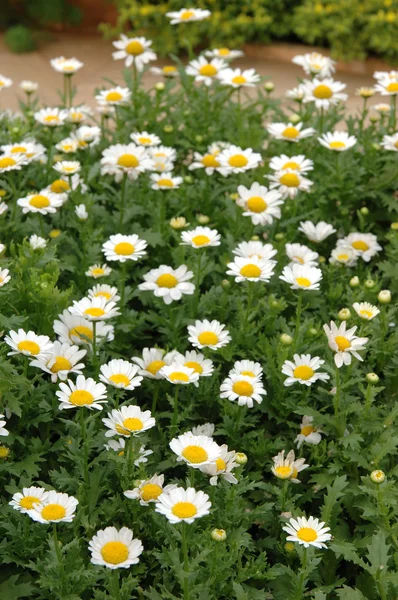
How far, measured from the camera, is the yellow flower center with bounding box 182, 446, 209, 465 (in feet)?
7.52

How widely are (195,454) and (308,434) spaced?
555 mm

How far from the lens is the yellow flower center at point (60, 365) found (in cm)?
268

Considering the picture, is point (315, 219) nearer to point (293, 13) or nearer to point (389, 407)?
point (389, 407)

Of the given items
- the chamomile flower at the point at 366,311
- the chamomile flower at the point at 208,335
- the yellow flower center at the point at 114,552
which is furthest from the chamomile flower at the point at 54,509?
the chamomile flower at the point at 366,311

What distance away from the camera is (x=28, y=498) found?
2330 mm

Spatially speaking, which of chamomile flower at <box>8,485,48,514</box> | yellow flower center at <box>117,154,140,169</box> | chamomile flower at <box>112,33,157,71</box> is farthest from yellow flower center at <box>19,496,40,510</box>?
chamomile flower at <box>112,33,157,71</box>

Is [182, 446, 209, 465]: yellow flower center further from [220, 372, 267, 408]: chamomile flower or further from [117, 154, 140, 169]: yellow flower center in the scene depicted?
[117, 154, 140, 169]: yellow flower center

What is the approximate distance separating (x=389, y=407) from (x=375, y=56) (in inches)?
223

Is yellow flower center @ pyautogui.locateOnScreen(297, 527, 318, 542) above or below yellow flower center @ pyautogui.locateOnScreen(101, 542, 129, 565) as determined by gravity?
below

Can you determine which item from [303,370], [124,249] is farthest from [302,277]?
[124,249]

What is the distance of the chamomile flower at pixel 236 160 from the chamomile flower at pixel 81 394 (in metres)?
1.31

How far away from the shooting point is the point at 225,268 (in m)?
3.38

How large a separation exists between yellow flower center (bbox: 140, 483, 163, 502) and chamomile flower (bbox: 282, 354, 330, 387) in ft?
1.74

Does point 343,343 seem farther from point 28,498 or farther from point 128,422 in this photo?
point 28,498
